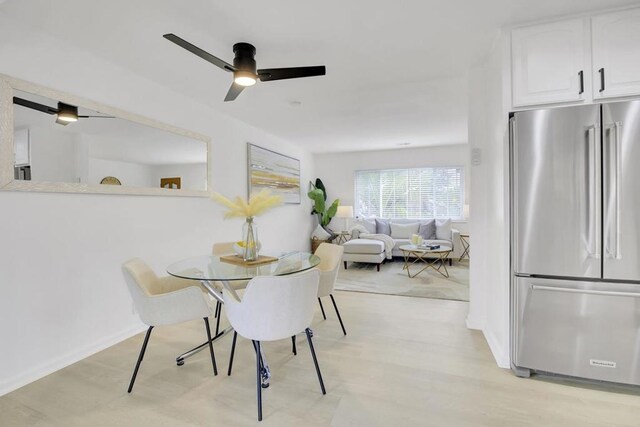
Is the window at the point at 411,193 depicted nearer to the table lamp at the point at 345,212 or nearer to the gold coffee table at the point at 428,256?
the table lamp at the point at 345,212

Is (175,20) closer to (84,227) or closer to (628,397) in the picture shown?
(84,227)

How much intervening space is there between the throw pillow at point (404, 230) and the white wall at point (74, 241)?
4.16 metres

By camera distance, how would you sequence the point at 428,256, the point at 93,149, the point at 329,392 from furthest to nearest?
the point at 428,256, the point at 93,149, the point at 329,392

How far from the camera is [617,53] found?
1940mm

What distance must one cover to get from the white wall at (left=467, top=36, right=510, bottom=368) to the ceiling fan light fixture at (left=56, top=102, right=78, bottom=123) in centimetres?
317

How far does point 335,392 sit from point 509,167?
187cm

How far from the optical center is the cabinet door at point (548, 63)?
2008 mm

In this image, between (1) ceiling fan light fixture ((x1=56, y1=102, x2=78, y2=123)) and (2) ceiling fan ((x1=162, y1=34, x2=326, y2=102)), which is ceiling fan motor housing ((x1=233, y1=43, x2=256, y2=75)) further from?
(1) ceiling fan light fixture ((x1=56, y1=102, x2=78, y2=123))

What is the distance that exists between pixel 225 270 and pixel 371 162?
5.69 m

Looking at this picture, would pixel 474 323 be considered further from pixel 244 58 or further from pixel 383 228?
pixel 383 228

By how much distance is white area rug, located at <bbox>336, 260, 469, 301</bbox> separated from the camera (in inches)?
159

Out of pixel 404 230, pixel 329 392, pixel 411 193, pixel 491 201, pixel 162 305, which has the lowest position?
pixel 329 392

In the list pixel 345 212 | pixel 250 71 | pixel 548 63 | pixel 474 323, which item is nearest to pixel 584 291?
pixel 474 323

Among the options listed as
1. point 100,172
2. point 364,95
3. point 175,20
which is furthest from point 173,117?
point 364,95
